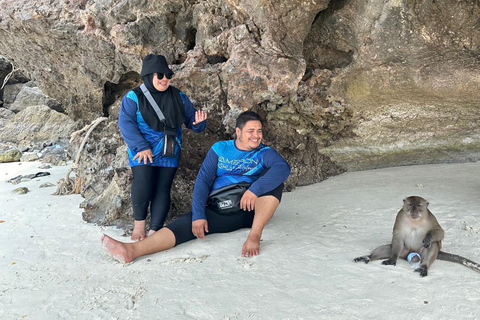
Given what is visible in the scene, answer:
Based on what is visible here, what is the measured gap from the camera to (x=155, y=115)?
3998 millimetres

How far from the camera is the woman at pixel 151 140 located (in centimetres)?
392

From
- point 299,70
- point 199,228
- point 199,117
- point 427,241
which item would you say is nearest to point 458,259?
Answer: point 427,241

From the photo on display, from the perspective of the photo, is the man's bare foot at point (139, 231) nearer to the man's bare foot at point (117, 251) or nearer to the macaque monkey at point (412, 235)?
the man's bare foot at point (117, 251)

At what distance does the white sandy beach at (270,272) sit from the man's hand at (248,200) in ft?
1.03

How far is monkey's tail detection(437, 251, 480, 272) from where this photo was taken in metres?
2.71

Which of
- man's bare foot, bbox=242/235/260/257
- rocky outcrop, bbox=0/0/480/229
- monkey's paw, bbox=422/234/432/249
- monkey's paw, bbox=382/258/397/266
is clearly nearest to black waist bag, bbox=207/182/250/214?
man's bare foot, bbox=242/235/260/257

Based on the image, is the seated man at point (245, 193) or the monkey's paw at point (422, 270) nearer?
the monkey's paw at point (422, 270)

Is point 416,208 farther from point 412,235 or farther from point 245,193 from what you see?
point 245,193

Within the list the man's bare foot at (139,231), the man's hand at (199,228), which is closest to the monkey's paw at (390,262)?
the man's hand at (199,228)

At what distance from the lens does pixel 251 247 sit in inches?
129

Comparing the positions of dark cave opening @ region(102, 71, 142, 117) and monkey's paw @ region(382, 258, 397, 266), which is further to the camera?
dark cave opening @ region(102, 71, 142, 117)

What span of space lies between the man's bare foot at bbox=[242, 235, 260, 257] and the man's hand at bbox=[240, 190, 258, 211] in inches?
12.2

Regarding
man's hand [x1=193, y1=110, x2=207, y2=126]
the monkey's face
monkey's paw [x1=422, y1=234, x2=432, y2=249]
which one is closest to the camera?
monkey's paw [x1=422, y1=234, x2=432, y2=249]

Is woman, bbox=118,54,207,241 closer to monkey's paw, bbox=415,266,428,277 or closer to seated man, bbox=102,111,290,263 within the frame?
seated man, bbox=102,111,290,263
